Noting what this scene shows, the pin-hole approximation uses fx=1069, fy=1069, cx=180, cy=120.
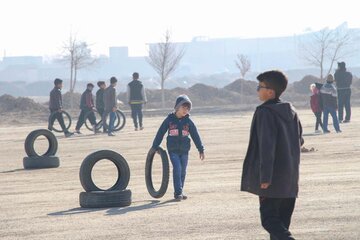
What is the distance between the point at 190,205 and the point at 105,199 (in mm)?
1090

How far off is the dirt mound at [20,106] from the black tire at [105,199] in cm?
4065

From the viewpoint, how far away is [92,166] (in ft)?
45.0

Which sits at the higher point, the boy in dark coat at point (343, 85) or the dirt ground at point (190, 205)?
the boy in dark coat at point (343, 85)

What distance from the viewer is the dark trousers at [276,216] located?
8547 millimetres

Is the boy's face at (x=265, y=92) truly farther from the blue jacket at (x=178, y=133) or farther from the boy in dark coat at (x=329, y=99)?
the boy in dark coat at (x=329, y=99)

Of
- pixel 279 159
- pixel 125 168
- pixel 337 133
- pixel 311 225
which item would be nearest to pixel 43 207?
pixel 125 168

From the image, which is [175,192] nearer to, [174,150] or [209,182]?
[174,150]

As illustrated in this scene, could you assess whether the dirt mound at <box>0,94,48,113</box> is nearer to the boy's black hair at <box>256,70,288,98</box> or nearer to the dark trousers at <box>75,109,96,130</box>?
the dark trousers at <box>75,109,96,130</box>

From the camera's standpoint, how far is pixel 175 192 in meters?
14.0

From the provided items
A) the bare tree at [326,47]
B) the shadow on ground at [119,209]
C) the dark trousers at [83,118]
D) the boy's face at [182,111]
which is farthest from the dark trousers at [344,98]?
the bare tree at [326,47]

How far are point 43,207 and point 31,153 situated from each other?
268 inches

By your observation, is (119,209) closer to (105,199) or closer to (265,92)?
(105,199)

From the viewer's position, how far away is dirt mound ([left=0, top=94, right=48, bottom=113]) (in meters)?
54.2

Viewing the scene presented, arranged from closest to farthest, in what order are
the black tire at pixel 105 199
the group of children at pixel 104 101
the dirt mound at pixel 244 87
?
the black tire at pixel 105 199
the group of children at pixel 104 101
the dirt mound at pixel 244 87
